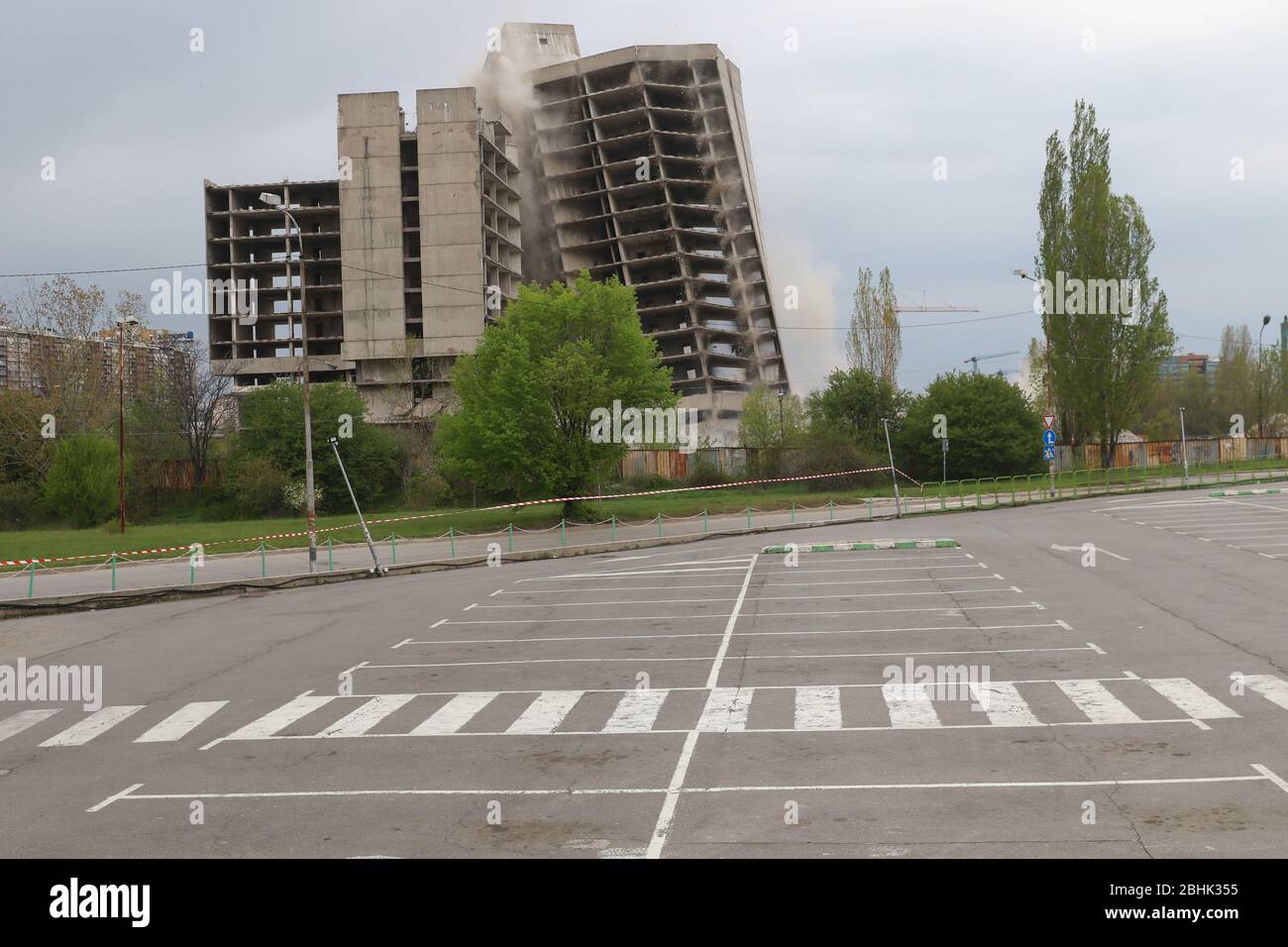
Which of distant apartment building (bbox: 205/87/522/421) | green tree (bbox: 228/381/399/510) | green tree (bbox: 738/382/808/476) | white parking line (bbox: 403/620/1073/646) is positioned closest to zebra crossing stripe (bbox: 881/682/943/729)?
white parking line (bbox: 403/620/1073/646)

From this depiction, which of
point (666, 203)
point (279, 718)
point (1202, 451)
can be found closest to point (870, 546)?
point (279, 718)

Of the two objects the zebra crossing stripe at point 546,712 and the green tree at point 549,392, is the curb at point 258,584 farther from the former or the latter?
the zebra crossing stripe at point 546,712

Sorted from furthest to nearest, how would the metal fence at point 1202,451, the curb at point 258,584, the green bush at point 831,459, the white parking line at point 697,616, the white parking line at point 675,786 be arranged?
the metal fence at point 1202,451
the green bush at point 831,459
the curb at point 258,584
the white parking line at point 697,616
the white parking line at point 675,786

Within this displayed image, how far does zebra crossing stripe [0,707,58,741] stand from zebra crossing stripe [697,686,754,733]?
28.9ft

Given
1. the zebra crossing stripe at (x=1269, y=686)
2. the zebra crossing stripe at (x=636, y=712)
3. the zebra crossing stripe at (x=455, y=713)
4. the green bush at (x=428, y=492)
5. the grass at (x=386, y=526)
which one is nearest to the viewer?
the zebra crossing stripe at (x=636, y=712)

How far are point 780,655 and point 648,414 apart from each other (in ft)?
120

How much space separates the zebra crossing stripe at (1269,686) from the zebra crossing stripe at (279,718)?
1197cm

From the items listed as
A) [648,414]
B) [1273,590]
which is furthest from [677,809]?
[648,414]

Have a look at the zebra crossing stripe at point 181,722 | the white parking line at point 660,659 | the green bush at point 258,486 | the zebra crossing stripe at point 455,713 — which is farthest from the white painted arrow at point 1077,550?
the green bush at point 258,486

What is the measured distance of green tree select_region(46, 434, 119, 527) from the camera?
6084 cm

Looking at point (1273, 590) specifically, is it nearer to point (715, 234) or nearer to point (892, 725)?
point (892, 725)

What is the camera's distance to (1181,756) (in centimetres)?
1109

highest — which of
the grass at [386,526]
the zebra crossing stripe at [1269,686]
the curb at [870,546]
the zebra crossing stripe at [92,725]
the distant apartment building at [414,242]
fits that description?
the distant apartment building at [414,242]

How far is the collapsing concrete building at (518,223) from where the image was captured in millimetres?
98625
